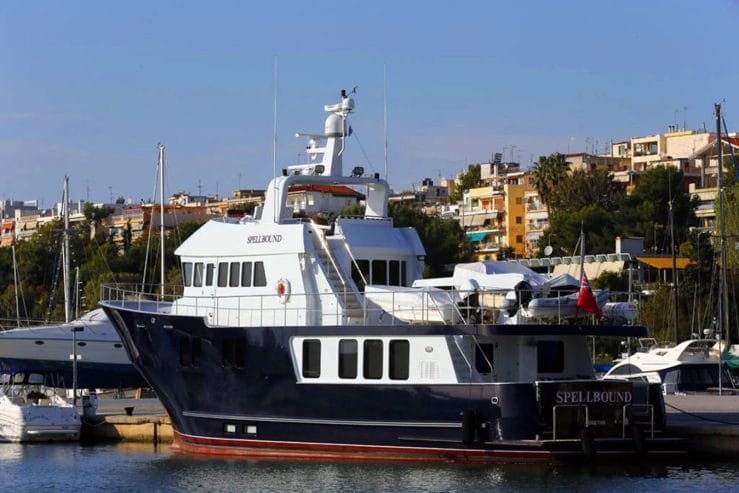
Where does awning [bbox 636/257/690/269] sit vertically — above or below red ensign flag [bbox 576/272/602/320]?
above

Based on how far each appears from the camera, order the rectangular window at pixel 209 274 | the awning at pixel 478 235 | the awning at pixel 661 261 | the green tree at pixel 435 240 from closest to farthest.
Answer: the rectangular window at pixel 209 274 < the green tree at pixel 435 240 < the awning at pixel 661 261 < the awning at pixel 478 235

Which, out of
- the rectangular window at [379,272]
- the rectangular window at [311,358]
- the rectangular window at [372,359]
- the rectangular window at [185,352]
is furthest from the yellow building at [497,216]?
the rectangular window at [372,359]

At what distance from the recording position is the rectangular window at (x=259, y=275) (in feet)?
98.0

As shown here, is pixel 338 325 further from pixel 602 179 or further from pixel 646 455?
pixel 602 179

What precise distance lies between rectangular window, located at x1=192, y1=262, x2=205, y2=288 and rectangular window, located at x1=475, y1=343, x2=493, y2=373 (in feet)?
22.7

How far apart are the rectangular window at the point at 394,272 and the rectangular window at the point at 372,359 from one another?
2827mm

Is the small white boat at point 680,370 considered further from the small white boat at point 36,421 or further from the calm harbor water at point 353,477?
the small white boat at point 36,421

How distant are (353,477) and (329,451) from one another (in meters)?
1.76

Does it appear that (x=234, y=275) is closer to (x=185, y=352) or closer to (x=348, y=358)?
(x=185, y=352)

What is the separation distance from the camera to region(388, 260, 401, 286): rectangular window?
30234 mm

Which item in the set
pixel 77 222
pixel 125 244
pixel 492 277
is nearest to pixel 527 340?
pixel 492 277

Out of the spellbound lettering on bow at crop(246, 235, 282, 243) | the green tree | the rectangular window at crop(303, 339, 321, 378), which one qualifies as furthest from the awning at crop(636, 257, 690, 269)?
the rectangular window at crop(303, 339, 321, 378)

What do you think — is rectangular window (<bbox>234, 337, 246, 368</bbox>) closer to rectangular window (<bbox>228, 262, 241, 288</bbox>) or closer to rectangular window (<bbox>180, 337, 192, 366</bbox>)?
rectangular window (<bbox>180, 337, 192, 366</bbox>)

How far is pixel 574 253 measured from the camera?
74.2 m
